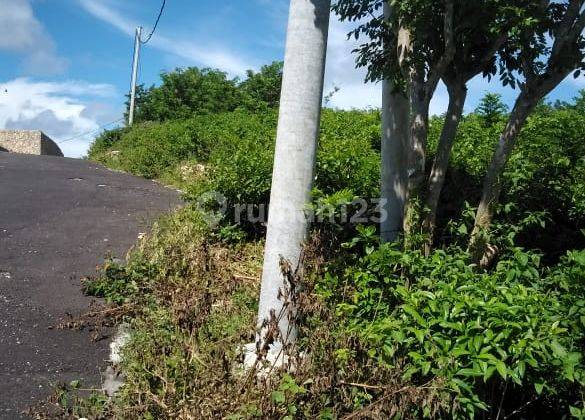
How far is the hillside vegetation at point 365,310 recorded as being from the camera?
2705 millimetres

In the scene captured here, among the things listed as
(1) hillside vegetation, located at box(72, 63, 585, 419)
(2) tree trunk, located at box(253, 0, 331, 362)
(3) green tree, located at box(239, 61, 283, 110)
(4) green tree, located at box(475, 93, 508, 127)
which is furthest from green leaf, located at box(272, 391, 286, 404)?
(3) green tree, located at box(239, 61, 283, 110)

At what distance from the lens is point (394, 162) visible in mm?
4738

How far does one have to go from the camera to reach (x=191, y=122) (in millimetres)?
13727

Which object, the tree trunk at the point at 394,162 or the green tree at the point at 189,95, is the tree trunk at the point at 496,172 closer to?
the tree trunk at the point at 394,162

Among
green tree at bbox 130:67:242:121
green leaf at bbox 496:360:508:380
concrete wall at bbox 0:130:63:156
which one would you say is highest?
green tree at bbox 130:67:242:121

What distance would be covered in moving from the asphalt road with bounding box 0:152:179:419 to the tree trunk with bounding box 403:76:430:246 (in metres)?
2.40

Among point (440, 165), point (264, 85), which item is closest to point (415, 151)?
point (440, 165)

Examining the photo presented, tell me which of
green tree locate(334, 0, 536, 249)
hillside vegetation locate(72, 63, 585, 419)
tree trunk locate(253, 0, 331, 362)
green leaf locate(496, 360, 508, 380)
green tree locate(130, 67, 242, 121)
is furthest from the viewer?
green tree locate(130, 67, 242, 121)

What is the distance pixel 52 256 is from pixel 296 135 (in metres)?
3.19

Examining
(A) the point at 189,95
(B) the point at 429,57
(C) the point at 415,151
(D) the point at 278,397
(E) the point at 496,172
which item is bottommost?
(D) the point at 278,397

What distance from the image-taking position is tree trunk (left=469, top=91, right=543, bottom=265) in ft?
13.8

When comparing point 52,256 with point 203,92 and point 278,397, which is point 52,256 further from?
point 203,92

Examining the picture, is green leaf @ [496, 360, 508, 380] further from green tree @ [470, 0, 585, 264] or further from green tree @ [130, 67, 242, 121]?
green tree @ [130, 67, 242, 121]

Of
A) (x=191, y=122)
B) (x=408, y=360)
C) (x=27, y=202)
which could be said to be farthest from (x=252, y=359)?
(x=191, y=122)
